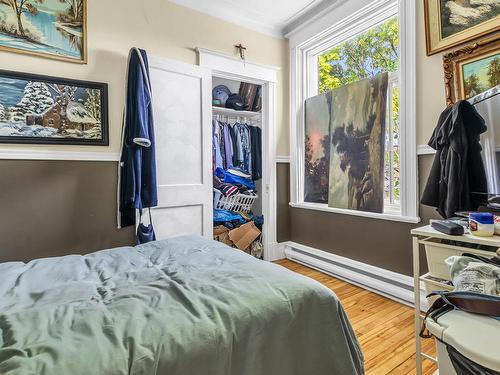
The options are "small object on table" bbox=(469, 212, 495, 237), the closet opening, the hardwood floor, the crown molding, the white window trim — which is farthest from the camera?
the closet opening

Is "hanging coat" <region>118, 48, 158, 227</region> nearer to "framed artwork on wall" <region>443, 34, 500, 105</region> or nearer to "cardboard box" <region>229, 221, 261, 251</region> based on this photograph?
"cardboard box" <region>229, 221, 261, 251</region>

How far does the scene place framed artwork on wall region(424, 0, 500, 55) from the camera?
1.80m

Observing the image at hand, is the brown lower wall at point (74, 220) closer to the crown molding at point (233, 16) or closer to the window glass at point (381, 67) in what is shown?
the window glass at point (381, 67)

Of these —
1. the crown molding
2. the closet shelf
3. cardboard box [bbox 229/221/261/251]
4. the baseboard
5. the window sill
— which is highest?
the crown molding

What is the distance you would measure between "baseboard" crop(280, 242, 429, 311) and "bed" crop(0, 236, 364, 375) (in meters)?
1.43

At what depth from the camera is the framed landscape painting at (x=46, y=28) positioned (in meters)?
2.05

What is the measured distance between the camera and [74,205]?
227 centimetres

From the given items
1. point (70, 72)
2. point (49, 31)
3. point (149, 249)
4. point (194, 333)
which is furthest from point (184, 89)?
point (194, 333)

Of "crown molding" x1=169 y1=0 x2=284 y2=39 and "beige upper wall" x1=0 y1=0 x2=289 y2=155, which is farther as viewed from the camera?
"crown molding" x1=169 y1=0 x2=284 y2=39

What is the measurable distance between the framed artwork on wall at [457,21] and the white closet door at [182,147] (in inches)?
73.2

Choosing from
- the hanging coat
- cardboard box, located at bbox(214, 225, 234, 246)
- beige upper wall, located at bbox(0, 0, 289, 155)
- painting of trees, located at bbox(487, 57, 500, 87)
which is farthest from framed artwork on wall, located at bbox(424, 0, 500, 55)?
cardboard box, located at bbox(214, 225, 234, 246)

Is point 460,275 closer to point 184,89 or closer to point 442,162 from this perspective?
point 442,162

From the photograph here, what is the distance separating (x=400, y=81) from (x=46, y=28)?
2722 mm

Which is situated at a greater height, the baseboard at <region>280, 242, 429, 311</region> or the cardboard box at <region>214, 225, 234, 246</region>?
the cardboard box at <region>214, 225, 234, 246</region>
